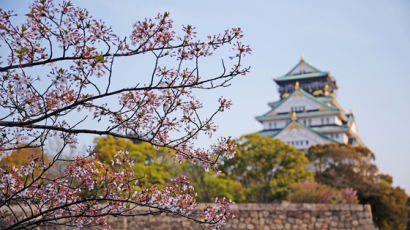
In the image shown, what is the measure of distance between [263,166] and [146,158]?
597 cm

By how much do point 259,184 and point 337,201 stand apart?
23.3 feet

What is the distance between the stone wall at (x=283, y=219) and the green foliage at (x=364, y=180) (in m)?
10.8

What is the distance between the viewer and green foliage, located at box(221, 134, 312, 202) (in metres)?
22.4

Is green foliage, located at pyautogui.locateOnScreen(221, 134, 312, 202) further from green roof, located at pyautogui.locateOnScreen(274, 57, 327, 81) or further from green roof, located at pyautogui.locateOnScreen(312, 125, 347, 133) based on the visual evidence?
green roof, located at pyautogui.locateOnScreen(274, 57, 327, 81)

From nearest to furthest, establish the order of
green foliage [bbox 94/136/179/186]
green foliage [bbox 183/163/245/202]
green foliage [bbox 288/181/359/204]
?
1. green foliage [bbox 288/181/359/204]
2. green foliage [bbox 94/136/179/186]
3. green foliage [bbox 183/163/245/202]

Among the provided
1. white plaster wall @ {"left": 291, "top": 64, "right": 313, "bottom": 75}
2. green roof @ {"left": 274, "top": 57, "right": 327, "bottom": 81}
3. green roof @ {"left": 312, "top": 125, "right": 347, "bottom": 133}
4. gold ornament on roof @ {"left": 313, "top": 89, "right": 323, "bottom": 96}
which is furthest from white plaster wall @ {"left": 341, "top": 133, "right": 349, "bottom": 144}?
white plaster wall @ {"left": 291, "top": 64, "right": 313, "bottom": 75}

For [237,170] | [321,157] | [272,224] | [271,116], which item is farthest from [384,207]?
[271,116]

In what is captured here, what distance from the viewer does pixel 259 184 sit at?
2334 cm

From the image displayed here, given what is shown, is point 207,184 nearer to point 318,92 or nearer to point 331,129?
point 331,129

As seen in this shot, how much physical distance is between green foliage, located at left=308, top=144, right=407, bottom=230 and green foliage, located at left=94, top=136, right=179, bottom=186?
11086 mm

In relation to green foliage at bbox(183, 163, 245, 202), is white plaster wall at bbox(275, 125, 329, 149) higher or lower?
higher

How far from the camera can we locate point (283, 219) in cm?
1461

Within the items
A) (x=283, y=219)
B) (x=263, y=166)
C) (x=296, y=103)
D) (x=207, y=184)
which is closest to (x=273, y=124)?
(x=296, y=103)

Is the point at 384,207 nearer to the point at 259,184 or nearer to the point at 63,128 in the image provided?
the point at 259,184
